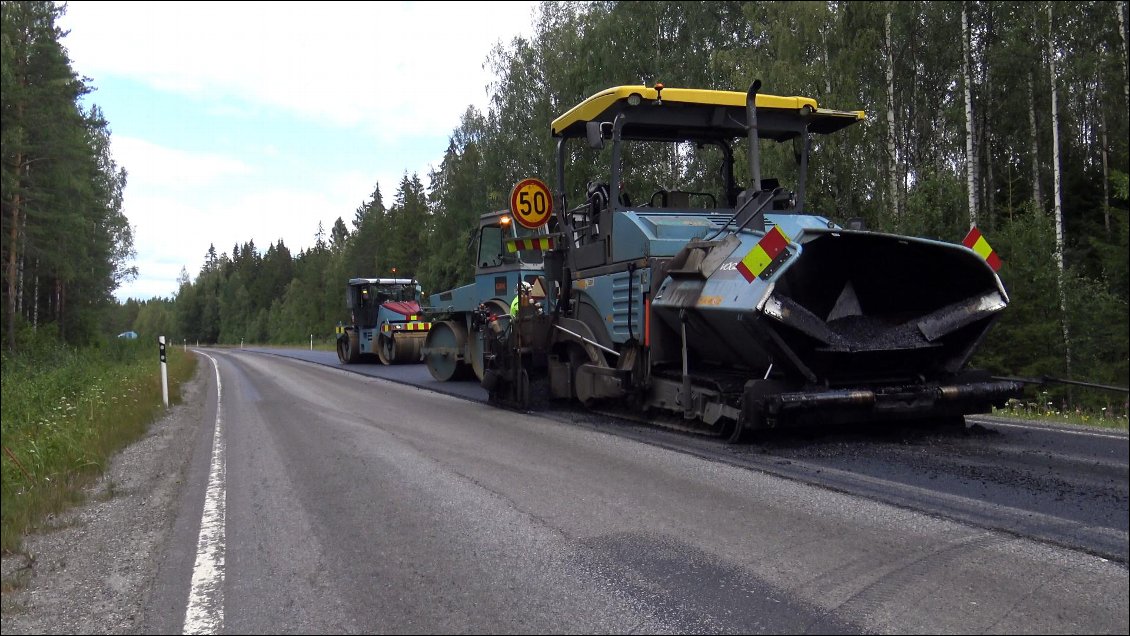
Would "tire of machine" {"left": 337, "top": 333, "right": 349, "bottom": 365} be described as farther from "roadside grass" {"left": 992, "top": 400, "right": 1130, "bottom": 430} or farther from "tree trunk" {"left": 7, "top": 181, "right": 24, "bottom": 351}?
"roadside grass" {"left": 992, "top": 400, "right": 1130, "bottom": 430}

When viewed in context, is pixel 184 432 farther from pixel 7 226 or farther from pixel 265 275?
pixel 265 275

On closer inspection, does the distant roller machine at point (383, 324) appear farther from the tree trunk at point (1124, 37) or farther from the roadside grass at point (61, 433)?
the tree trunk at point (1124, 37)

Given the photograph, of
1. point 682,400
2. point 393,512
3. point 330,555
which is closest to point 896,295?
point 682,400

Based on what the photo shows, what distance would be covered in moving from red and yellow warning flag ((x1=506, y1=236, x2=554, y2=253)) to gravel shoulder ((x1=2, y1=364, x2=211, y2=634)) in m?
4.60

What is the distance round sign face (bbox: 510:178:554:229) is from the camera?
10094mm

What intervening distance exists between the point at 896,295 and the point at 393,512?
4221 millimetres

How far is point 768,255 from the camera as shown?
19.4 feet

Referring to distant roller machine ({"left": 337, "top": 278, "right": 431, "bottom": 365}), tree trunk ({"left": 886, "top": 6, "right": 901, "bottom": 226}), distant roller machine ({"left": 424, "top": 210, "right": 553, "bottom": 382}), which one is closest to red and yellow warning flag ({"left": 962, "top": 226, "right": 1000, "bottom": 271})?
distant roller machine ({"left": 424, "top": 210, "right": 553, "bottom": 382})

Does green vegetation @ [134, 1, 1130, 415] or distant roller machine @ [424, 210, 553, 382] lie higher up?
green vegetation @ [134, 1, 1130, 415]

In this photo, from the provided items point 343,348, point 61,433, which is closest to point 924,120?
point 343,348

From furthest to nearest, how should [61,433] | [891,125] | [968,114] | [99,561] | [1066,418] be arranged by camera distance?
[891,125]
[968,114]
[1066,418]
[61,433]
[99,561]

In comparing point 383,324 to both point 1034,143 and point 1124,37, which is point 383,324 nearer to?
point 1034,143

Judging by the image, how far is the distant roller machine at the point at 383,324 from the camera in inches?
963

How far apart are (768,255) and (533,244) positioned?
4.57 meters
